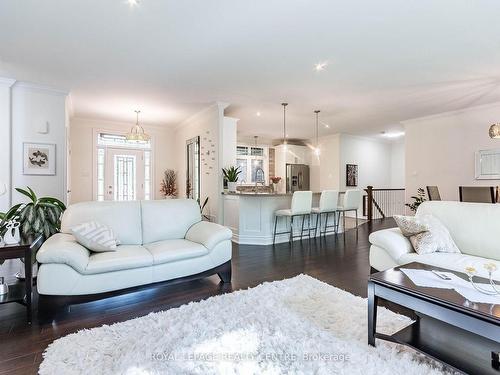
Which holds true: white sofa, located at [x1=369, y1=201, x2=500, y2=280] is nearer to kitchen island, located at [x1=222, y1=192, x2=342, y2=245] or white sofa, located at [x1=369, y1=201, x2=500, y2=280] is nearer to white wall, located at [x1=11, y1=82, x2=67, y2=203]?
kitchen island, located at [x1=222, y1=192, x2=342, y2=245]

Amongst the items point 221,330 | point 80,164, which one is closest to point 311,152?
point 80,164

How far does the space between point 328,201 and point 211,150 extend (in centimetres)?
268

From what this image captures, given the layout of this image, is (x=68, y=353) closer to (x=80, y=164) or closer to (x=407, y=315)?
(x=407, y=315)

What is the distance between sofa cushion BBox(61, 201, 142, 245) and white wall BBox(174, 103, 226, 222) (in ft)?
8.25

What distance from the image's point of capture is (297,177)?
9297 millimetres

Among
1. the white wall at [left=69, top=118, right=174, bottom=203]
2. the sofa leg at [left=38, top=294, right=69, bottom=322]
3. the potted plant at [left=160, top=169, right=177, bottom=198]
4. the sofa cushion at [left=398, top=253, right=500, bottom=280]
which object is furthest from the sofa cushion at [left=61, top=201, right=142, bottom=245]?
the potted plant at [left=160, top=169, right=177, bottom=198]

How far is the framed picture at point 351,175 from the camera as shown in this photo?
8766mm

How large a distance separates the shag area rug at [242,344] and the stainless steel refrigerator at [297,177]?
22.4 feet

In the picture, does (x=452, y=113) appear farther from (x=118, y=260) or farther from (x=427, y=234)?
(x=118, y=260)

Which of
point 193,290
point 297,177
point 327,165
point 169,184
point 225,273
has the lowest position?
point 193,290

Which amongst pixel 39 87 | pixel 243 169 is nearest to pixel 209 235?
pixel 39 87

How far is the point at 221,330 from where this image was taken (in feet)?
6.09

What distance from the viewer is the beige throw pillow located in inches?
99.4

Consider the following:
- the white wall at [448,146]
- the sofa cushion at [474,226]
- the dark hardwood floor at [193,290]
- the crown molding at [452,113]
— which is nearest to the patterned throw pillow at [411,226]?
the sofa cushion at [474,226]
